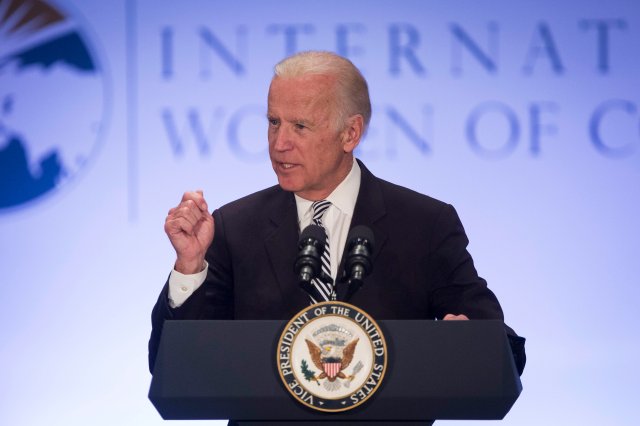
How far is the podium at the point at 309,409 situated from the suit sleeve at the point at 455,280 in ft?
1.42

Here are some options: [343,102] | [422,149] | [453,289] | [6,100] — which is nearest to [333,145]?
[343,102]

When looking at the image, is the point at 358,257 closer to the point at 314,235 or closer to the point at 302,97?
the point at 314,235

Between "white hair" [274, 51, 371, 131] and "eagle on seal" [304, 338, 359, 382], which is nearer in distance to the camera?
"eagle on seal" [304, 338, 359, 382]

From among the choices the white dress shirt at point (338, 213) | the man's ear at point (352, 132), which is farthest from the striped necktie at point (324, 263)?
the man's ear at point (352, 132)

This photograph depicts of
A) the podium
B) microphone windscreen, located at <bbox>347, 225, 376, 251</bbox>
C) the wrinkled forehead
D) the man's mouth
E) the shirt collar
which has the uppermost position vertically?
the wrinkled forehead

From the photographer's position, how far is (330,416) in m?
1.95

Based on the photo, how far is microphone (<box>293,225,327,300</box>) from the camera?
2006 millimetres

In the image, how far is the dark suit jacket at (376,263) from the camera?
2.47 meters

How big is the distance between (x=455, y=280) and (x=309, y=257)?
59cm

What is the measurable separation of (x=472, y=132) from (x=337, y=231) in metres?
1.69

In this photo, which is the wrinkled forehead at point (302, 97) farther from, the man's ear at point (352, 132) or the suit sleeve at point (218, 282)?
the suit sleeve at point (218, 282)

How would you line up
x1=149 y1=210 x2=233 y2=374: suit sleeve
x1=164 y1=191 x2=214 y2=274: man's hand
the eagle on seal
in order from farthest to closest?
x1=149 y1=210 x2=233 y2=374: suit sleeve, x1=164 y1=191 x2=214 y2=274: man's hand, the eagle on seal

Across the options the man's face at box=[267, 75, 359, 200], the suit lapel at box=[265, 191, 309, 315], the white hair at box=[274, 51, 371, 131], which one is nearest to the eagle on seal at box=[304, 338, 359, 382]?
the suit lapel at box=[265, 191, 309, 315]

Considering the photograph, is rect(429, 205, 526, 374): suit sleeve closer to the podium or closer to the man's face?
the man's face
